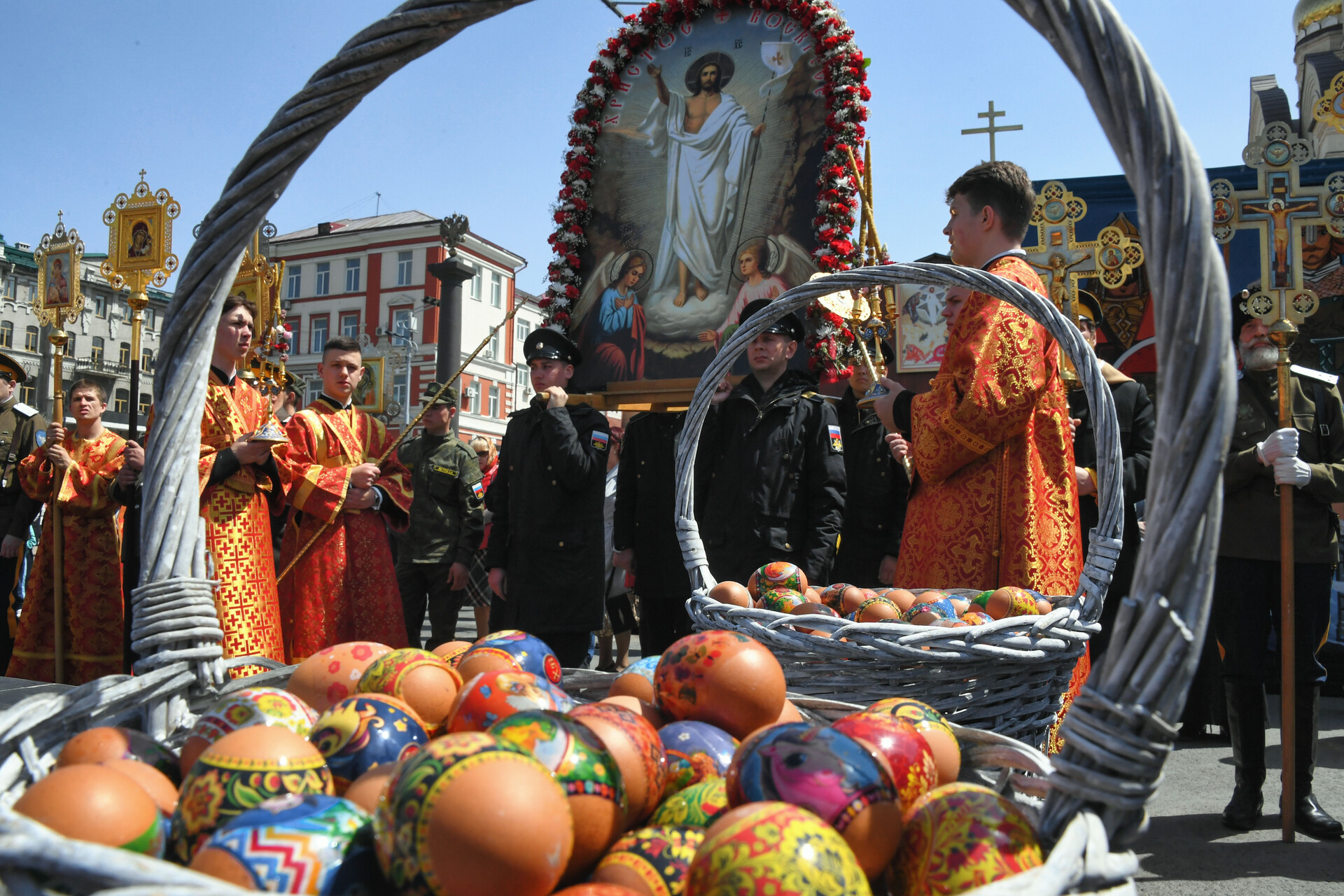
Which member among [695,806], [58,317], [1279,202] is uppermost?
[1279,202]

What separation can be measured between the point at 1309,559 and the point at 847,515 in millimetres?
2184

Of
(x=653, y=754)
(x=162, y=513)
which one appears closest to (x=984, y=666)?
(x=653, y=754)

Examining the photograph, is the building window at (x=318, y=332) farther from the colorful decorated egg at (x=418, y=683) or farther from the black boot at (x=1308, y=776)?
the colorful decorated egg at (x=418, y=683)

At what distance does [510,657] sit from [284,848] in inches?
30.5

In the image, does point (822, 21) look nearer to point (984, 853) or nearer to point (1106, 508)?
point (1106, 508)

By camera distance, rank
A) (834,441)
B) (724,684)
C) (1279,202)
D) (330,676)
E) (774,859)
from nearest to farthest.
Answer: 1. (774,859)
2. (724,684)
3. (330,676)
4. (834,441)
5. (1279,202)

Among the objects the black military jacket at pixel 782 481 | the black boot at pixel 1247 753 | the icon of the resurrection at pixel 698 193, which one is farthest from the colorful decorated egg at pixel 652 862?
the icon of the resurrection at pixel 698 193

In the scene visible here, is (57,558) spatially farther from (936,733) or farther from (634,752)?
(936,733)

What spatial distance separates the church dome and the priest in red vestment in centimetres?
1481

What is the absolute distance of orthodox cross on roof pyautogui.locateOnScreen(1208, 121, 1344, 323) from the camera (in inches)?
160

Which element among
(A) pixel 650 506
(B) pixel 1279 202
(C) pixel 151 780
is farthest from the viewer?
(A) pixel 650 506

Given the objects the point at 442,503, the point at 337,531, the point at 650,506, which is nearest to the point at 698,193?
the point at 650,506

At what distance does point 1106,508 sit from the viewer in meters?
1.83

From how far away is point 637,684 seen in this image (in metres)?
1.72
